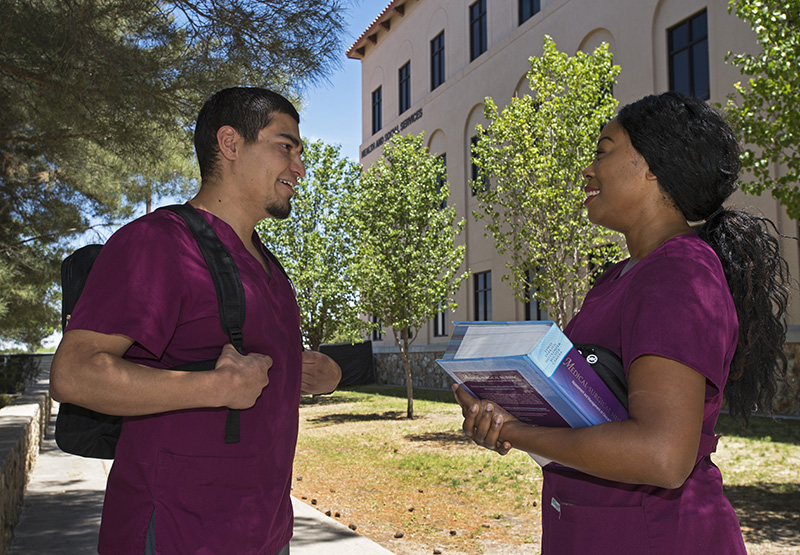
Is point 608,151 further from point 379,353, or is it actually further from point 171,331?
point 379,353

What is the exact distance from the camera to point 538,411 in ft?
5.51

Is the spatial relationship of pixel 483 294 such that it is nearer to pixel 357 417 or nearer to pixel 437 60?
pixel 357 417

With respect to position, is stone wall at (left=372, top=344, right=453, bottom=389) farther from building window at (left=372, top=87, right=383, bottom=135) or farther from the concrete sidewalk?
the concrete sidewalk

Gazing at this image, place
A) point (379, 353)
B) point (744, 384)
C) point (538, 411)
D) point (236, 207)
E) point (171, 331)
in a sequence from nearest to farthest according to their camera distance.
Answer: point (538, 411), point (171, 331), point (744, 384), point (236, 207), point (379, 353)

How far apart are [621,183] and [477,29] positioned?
78.6 feet

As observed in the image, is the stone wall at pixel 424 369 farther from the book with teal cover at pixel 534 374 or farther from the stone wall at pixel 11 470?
the book with teal cover at pixel 534 374

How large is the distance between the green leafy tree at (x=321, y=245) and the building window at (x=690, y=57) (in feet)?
33.9

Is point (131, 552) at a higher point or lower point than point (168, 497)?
lower

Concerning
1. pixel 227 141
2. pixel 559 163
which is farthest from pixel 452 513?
pixel 559 163

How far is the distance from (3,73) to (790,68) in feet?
22.1

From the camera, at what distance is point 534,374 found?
1519 millimetres

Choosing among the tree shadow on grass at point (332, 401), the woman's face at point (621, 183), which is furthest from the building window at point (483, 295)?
the woman's face at point (621, 183)

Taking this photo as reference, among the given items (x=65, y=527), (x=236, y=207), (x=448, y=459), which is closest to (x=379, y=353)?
(x=448, y=459)

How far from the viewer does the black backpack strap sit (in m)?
1.82
